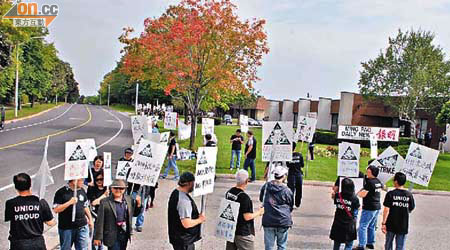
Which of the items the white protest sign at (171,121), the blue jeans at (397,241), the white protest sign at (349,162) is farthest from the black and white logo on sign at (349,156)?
the white protest sign at (171,121)

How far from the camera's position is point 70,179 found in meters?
6.55

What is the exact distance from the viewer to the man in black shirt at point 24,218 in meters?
5.14

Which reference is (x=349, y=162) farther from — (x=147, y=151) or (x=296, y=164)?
(x=147, y=151)

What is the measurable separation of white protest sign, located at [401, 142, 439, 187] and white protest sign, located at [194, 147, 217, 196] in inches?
164

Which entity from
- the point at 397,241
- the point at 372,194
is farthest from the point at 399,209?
the point at 372,194

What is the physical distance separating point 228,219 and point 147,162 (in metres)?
1.69

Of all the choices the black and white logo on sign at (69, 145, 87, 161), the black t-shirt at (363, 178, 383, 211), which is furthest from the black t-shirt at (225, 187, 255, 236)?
the black t-shirt at (363, 178, 383, 211)

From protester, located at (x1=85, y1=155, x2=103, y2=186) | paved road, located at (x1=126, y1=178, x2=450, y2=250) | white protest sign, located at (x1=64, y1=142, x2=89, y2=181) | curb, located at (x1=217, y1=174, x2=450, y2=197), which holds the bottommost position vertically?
paved road, located at (x1=126, y1=178, x2=450, y2=250)

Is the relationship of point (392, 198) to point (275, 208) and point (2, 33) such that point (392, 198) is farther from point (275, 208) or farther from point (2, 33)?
point (2, 33)

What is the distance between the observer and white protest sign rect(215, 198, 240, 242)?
5.88m

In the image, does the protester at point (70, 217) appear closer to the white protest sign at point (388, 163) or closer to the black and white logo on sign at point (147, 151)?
the black and white logo on sign at point (147, 151)

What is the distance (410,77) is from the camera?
137 ft

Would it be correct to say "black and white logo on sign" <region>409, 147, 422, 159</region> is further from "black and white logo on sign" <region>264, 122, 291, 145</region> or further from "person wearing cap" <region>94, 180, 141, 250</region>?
"person wearing cap" <region>94, 180, 141, 250</region>

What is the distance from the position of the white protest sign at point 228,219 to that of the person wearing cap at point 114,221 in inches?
49.8
